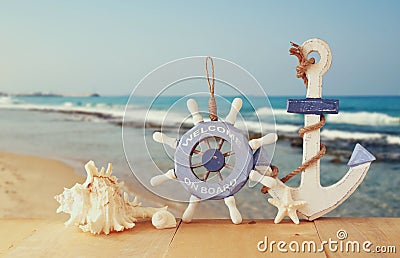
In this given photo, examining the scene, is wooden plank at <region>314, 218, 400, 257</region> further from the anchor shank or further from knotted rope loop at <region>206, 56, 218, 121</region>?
knotted rope loop at <region>206, 56, 218, 121</region>

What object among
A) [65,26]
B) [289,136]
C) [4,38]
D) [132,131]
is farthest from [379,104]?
[132,131]

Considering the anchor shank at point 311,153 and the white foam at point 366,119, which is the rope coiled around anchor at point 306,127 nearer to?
the anchor shank at point 311,153

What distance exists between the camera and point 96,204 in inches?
44.1

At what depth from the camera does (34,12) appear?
4.29 m

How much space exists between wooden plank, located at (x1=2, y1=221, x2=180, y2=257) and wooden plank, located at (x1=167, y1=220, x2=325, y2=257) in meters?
0.04

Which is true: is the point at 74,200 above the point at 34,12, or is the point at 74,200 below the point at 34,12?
below

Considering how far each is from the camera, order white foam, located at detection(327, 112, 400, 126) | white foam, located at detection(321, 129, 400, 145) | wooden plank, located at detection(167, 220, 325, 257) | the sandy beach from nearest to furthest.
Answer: wooden plank, located at detection(167, 220, 325, 257) < the sandy beach < white foam, located at detection(321, 129, 400, 145) < white foam, located at detection(327, 112, 400, 126)

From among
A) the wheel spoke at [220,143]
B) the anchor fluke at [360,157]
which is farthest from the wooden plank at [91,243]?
the anchor fluke at [360,157]

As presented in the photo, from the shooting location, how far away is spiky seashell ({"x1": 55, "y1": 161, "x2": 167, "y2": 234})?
3.68ft

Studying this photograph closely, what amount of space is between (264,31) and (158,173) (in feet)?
11.1

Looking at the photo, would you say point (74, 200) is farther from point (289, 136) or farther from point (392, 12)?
point (392, 12)

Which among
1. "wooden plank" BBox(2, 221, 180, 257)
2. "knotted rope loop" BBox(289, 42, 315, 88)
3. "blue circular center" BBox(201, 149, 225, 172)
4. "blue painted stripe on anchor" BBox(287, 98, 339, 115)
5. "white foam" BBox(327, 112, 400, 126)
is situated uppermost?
"knotted rope loop" BBox(289, 42, 315, 88)

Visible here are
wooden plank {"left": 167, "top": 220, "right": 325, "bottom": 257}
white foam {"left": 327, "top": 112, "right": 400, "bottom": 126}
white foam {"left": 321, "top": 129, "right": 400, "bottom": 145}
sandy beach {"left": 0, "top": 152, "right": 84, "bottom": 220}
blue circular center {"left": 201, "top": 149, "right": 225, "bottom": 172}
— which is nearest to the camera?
wooden plank {"left": 167, "top": 220, "right": 325, "bottom": 257}

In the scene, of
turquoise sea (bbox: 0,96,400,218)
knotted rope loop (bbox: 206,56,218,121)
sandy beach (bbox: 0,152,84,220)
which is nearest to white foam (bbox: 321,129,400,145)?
turquoise sea (bbox: 0,96,400,218)
